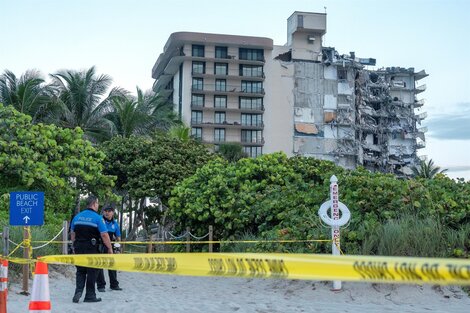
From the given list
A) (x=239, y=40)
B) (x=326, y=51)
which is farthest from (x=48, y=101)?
(x=326, y=51)

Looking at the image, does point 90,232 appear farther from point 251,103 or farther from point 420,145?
point 420,145

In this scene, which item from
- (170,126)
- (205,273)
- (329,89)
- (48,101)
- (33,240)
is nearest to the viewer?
(205,273)

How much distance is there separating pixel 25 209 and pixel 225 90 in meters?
59.3

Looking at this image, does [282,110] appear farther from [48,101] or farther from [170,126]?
[48,101]

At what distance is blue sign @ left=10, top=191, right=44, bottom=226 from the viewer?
35.5 ft

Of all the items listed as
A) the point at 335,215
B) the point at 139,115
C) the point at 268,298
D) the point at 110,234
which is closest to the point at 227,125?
the point at 139,115

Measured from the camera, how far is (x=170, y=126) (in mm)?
37625

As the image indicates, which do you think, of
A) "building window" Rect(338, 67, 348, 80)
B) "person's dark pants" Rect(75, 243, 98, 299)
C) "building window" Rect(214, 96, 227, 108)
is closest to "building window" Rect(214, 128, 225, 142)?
"building window" Rect(214, 96, 227, 108)

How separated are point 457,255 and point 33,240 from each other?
8.57m

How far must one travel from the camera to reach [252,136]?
69.8 m

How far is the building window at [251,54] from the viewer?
70.1m

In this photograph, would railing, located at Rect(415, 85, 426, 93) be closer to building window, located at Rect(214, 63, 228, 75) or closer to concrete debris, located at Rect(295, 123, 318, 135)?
concrete debris, located at Rect(295, 123, 318, 135)

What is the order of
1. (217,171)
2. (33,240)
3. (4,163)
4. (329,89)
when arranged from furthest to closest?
(329,89), (217,171), (4,163), (33,240)

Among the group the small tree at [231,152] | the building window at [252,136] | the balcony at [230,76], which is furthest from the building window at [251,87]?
the small tree at [231,152]
